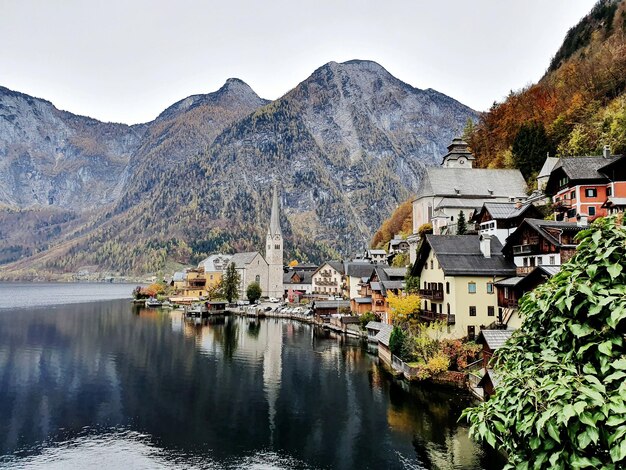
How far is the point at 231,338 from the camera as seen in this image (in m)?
74.7

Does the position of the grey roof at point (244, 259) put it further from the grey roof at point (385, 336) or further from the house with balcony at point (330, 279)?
the grey roof at point (385, 336)

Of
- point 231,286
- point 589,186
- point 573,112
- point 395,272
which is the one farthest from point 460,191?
point 231,286

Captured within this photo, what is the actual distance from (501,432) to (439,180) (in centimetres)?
8048

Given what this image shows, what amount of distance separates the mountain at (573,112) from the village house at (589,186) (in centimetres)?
1248

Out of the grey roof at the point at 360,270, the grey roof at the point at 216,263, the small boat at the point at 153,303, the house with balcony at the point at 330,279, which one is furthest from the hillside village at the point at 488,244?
the grey roof at the point at 216,263

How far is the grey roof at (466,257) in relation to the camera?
44.5m

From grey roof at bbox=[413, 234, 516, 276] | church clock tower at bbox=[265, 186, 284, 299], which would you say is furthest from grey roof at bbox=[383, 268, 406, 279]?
church clock tower at bbox=[265, 186, 284, 299]

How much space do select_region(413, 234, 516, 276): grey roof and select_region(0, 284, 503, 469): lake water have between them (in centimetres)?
1202

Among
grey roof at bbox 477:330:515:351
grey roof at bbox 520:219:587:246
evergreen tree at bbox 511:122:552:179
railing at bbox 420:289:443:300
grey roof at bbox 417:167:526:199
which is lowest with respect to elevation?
grey roof at bbox 477:330:515:351

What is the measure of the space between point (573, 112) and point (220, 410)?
7379cm

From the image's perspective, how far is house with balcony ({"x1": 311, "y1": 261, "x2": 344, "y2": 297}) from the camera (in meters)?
120

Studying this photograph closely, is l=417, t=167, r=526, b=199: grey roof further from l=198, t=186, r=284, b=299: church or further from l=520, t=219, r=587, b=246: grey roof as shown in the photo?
l=198, t=186, r=284, b=299: church

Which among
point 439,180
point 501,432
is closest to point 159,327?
point 439,180

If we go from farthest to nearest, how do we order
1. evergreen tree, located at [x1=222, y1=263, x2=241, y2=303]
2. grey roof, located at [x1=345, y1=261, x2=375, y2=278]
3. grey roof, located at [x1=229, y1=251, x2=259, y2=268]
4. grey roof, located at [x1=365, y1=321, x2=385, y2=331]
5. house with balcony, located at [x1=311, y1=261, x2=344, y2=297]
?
grey roof, located at [x1=229, y1=251, x2=259, y2=268] < evergreen tree, located at [x1=222, y1=263, x2=241, y2=303] < house with balcony, located at [x1=311, y1=261, x2=344, y2=297] < grey roof, located at [x1=345, y1=261, x2=375, y2=278] < grey roof, located at [x1=365, y1=321, x2=385, y2=331]
